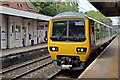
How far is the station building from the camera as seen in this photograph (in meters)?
24.0

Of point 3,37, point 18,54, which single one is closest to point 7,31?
point 3,37

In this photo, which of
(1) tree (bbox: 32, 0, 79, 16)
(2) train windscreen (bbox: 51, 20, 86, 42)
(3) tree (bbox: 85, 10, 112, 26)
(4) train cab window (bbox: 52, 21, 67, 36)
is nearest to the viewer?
(2) train windscreen (bbox: 51, 20, 86, 42)

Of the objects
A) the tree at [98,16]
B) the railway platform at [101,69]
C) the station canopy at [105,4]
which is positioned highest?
the tree at [98,16]

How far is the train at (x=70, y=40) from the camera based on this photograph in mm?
11797

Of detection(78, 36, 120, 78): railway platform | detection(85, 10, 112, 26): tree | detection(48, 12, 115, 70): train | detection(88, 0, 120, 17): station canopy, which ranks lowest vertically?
detection(78, 36, 120, 78): railway platform

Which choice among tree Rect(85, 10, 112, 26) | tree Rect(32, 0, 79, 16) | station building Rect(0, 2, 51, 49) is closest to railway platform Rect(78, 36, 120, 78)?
station building Rect(0, 2, 51, 49)

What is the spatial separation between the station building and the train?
10.0 m

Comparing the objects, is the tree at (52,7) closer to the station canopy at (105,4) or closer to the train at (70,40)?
the station canopy at (105,4)

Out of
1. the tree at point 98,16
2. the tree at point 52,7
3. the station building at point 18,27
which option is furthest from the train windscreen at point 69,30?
the tree at point 98,16

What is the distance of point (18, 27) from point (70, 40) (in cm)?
1717

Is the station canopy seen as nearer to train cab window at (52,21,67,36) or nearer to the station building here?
train cab window at (52,21,67,36)

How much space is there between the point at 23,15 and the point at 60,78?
15.1 metres

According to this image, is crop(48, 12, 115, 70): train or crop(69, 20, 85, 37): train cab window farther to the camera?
crop(69, 20, 85, 37): train cab window

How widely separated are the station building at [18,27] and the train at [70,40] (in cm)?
1003
